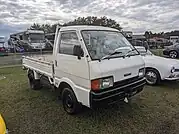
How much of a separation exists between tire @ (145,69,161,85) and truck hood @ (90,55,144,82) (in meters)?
2.35

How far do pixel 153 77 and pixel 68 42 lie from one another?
12.6 ft

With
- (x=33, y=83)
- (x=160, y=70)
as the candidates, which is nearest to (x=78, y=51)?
(x=33, y=83)

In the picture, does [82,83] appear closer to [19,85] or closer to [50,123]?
[50,123]

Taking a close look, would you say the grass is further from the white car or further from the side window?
the side window

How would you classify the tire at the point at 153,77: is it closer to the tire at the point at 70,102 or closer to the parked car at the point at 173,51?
the tire at the point at 70,102

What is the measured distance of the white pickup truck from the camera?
356cm

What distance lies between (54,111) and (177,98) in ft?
11.8

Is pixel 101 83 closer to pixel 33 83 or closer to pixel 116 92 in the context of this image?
pixel 116 92

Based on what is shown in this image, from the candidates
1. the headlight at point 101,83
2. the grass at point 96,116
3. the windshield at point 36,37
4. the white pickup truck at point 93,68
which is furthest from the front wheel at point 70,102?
the windshield at point 36,37

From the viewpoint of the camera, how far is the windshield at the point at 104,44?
12.7 ft

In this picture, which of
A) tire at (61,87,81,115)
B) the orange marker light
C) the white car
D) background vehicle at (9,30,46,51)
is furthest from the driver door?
background vehicle at (9,30,46,51)

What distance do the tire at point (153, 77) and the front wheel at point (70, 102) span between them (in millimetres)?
3615

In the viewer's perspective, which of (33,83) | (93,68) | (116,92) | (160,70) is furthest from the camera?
(33,83)

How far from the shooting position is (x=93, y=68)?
349 centimetres
